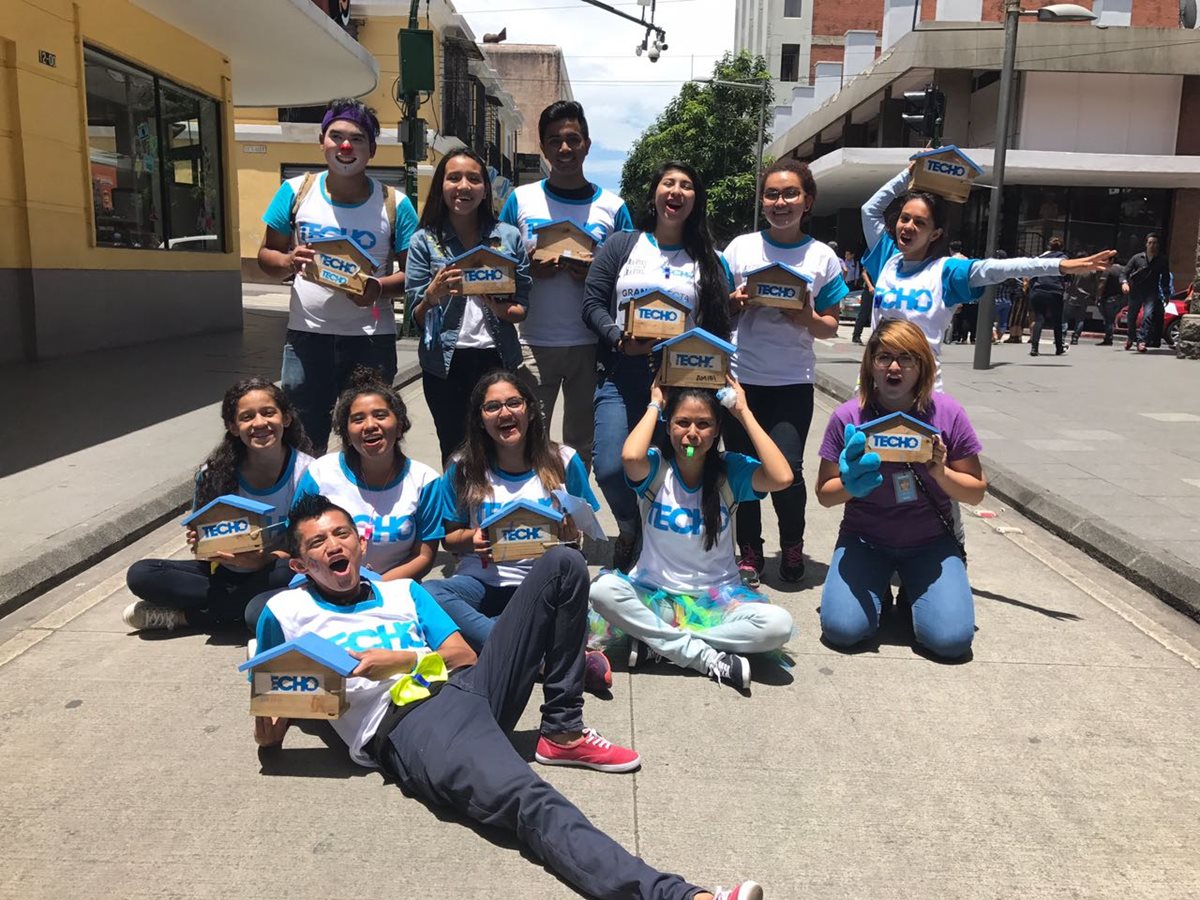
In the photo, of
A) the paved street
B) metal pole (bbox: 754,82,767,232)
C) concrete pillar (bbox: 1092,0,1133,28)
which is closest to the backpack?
the paved street

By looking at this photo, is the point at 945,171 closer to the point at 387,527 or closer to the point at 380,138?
the point at 387,527

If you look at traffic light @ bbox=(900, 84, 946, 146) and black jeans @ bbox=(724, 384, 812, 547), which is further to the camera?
traffic light @ bbox=(900, 84, 946, 146)

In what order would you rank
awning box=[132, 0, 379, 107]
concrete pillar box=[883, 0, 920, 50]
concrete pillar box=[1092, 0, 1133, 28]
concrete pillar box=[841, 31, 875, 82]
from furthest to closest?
concrete pillar box=[841, 31, 875, 82], concrete pillar box=[1092, 0, 1133, 28], concrete pillar box=[883, 0, 920, 50], awning box=[132, 0, 379, 107]

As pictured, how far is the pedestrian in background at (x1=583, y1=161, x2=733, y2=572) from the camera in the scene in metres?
4.33

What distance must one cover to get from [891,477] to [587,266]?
1687mm

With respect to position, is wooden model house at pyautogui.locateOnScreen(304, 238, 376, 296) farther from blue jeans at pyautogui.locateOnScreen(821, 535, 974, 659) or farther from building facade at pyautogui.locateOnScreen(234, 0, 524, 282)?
building facade at pyautogui.locateOnScreen(234, 0, 524, 282)

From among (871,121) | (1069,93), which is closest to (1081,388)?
(1069,93)

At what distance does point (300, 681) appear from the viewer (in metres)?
2.75

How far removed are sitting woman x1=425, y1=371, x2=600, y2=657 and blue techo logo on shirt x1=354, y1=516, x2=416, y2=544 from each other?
0.16 m

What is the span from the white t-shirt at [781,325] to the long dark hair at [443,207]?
48.2 inches

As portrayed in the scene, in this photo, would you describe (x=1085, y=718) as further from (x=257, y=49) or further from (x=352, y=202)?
(x=257, y=49)

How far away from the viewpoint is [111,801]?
279 centimetres

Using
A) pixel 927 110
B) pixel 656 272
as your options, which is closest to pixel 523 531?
pixel 656 272

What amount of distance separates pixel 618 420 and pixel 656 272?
0.69 m
